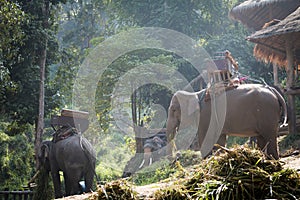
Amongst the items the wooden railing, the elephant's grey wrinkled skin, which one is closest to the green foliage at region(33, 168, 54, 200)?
the wooden railing

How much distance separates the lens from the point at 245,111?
7.68 m

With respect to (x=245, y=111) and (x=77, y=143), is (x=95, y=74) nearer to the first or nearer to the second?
(x=77, y=143)

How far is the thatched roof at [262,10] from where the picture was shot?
53.7 feet

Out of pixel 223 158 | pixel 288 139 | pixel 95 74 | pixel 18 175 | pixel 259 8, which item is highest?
pixel 259 8

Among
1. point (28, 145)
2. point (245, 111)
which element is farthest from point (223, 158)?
point (28, 145)

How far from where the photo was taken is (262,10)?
55.6 feet

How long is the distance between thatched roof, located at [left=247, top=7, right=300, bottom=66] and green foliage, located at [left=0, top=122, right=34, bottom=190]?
6.72 metres

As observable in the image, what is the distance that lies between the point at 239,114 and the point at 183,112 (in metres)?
1.23

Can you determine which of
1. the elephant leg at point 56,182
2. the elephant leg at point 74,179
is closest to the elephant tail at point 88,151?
the elephant leg at point 74,179

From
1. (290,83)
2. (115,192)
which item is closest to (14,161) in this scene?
(290,83)

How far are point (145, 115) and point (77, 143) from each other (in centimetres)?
1168

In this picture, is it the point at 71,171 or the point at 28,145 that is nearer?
the point at 71,171

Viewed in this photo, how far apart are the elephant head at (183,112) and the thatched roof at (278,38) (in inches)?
147

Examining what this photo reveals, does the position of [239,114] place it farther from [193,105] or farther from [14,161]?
[14,161]
